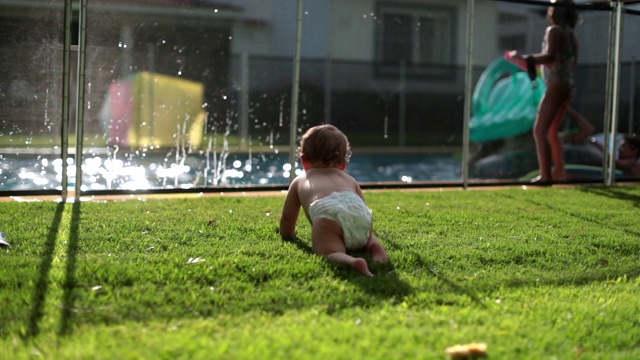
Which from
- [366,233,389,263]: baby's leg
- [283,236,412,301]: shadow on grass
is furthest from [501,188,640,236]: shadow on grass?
[283,236,412,301]: shadow on grass

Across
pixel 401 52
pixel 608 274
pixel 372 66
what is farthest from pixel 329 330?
pixel 372 66

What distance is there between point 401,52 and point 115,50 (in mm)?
4305

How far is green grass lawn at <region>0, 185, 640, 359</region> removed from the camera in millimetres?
2861

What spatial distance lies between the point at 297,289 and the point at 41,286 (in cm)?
108

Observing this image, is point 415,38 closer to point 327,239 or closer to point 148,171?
point 148,171

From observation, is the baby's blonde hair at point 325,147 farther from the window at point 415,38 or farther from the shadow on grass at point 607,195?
the window at point 415,38

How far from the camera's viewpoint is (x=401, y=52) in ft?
34.5

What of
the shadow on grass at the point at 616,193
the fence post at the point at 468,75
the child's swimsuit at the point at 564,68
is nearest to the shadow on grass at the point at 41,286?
the fence post at the point at 468,75

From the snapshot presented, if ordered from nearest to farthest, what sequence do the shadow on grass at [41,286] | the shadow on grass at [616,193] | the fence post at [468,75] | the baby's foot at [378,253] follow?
the shadow on grass at [41,286]
the baby's foot at [378,253]
the shadow on grass at [616,193]
the fence post at [468,75]

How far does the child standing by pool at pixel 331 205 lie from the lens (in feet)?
14.3

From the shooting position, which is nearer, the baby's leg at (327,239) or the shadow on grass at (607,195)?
the baby's leg at (327,239)

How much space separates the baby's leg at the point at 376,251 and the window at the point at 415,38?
6.01 m

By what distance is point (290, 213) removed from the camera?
16.0ft

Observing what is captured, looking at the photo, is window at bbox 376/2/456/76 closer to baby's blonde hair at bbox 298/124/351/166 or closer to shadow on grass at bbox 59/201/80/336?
baby's blonde hair at bbox 298/124/351/166
